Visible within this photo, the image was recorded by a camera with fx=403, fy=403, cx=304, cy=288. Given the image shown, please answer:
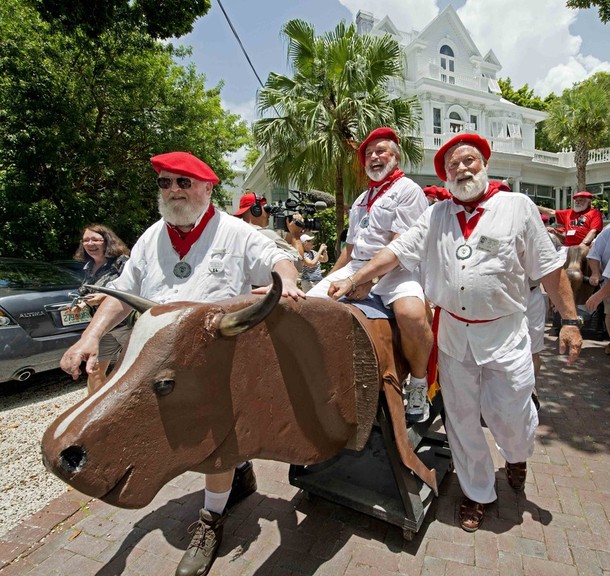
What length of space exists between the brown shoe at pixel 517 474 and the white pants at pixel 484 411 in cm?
21

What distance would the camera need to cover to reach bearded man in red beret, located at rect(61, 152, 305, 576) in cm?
219

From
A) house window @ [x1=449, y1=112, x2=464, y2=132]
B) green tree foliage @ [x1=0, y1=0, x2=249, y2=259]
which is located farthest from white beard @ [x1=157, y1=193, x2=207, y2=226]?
house window @ [x1=449, y1=112, x2=464, y2=132]

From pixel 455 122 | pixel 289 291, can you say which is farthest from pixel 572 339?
pixel 455 122

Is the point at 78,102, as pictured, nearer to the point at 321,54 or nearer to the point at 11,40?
the point at 11,40

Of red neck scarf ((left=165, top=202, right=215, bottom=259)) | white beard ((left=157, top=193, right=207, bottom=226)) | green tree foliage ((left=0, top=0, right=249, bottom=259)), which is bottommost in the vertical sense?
red neck scarf ((left=165, top=202, right=215, bottom=259))

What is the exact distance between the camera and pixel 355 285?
2.47 m

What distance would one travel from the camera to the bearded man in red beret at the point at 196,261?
7.19 feet

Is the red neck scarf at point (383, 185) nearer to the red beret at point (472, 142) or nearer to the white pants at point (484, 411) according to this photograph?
the red beret at point (472, 142)

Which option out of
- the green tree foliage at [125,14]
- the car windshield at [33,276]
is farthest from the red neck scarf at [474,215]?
the green tree foliage at [125,14]

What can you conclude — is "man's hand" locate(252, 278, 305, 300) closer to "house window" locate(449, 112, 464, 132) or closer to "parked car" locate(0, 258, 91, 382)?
"parked car" locate(0, 258, 91, 382)

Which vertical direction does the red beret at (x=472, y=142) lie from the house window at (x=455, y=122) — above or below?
below

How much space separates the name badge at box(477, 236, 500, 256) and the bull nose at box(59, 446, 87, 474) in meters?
2.17

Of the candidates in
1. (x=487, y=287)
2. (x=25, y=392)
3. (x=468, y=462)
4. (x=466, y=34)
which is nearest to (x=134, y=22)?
(x=25, y=392)

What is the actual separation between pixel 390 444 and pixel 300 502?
3.21ft
